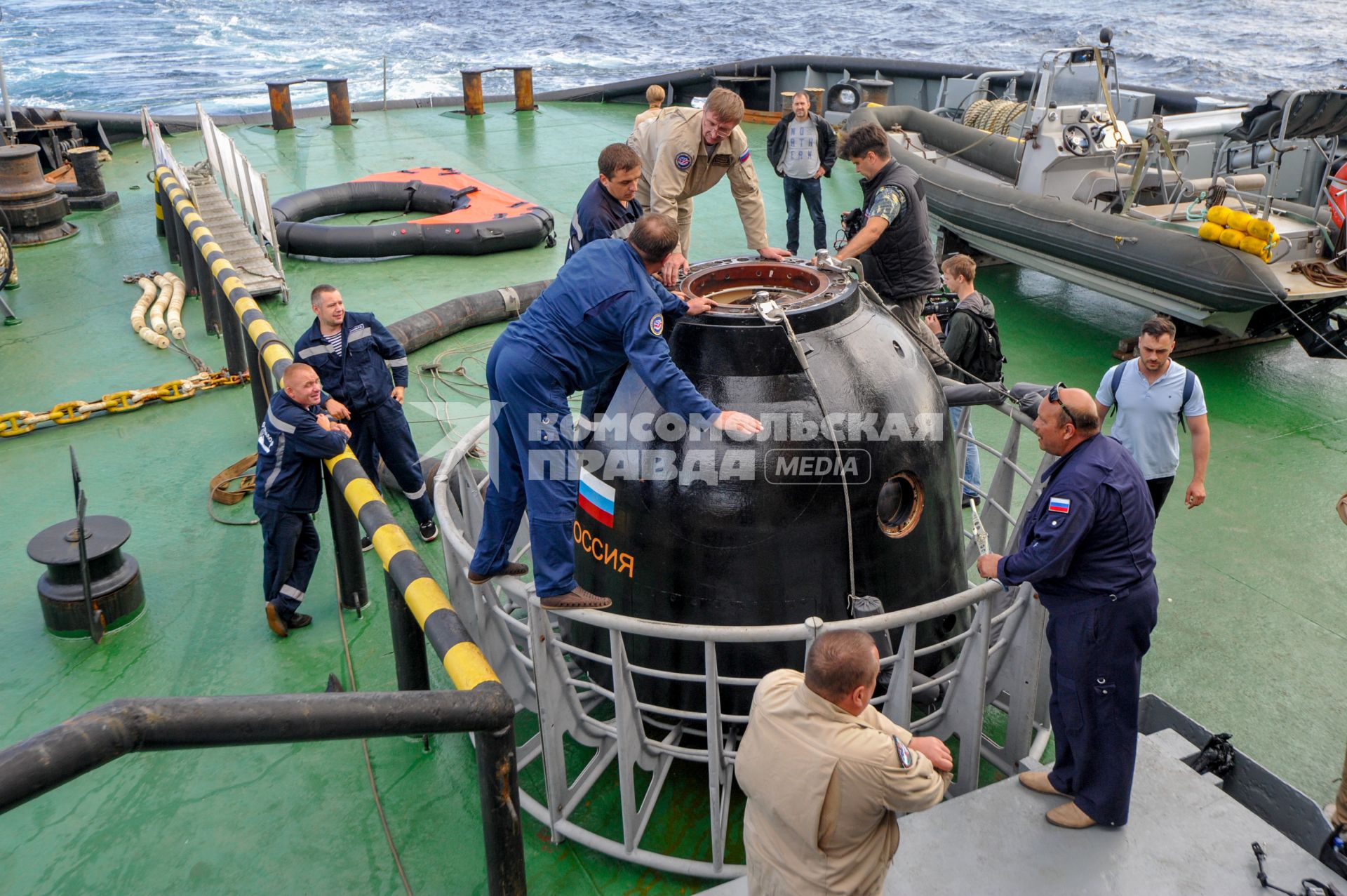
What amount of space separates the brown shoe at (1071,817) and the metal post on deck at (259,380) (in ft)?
16.6

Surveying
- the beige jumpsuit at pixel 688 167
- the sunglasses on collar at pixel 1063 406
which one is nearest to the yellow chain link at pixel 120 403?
the beige jumpsuit at pixel 688 167

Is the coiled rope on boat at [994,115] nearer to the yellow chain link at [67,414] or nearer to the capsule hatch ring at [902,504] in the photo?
the capsule hatch ring at [902,504]

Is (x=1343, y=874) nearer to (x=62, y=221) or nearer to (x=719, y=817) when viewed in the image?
(x=719, y=817)

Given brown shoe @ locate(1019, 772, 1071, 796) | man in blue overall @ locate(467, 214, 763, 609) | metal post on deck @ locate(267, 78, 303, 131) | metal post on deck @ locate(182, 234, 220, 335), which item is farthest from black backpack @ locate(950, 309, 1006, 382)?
metal post on deck @ locate(267, 78, 303, 131)

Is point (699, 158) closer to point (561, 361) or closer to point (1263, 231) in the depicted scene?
point (561, 361)

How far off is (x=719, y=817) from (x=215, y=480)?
4.65 m

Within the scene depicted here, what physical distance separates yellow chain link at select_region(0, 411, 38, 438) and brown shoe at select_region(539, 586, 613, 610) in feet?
18.5

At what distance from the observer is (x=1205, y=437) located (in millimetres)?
5168

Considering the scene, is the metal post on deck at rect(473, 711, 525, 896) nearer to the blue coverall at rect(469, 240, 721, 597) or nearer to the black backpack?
the blue coverall at rect(469, 240, 721, 597)

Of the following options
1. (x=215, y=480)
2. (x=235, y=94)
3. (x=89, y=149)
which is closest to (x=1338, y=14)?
(x=235, y=94)

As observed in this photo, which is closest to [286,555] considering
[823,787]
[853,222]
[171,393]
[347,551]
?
[347,551]

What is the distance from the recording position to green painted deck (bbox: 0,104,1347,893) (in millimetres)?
4176

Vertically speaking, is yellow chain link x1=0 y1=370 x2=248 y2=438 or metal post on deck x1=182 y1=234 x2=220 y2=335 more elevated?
metal post on deck x1=182 y1=234 x2=220 y2=335

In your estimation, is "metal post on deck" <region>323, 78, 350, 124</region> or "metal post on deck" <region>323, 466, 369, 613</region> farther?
"metal post on deck" <region>323, 78, 350, 124</region>
